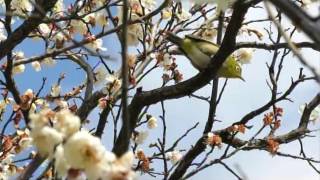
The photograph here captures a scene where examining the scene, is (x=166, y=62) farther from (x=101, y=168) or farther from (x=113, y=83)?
(x=101, y=168)

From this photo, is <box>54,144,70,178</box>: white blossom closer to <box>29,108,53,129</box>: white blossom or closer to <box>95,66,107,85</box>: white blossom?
<box>29,108,53,129</box>: white blossom

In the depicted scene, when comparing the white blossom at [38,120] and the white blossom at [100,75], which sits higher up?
the white blossom at [100,75]

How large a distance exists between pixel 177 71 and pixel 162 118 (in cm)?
75

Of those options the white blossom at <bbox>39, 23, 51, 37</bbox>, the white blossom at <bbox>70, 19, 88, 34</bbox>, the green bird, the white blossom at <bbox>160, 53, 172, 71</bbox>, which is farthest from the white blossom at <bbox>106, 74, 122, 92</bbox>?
the green bird

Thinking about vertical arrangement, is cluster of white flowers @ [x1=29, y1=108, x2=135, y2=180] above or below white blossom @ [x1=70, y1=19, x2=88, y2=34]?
below

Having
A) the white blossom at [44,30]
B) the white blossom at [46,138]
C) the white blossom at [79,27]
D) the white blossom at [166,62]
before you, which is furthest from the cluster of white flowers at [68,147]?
the white blossom at [79,27]

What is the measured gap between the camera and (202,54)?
3.10 metres

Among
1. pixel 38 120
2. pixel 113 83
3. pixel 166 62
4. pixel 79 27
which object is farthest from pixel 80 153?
pixel 79 27

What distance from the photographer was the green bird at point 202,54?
307 cm

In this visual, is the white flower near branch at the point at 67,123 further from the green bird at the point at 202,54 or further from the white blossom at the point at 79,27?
the white blossom at the point at 79,27

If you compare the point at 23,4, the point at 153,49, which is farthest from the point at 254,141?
the point at 23,4

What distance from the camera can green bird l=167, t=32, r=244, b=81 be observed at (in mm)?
3066

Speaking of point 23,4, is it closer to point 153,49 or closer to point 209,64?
point 153,49

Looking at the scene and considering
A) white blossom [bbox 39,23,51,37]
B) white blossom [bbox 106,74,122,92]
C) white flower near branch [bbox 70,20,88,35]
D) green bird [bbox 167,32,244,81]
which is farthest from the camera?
white flower near branch [bbox 70,20,88,35]
